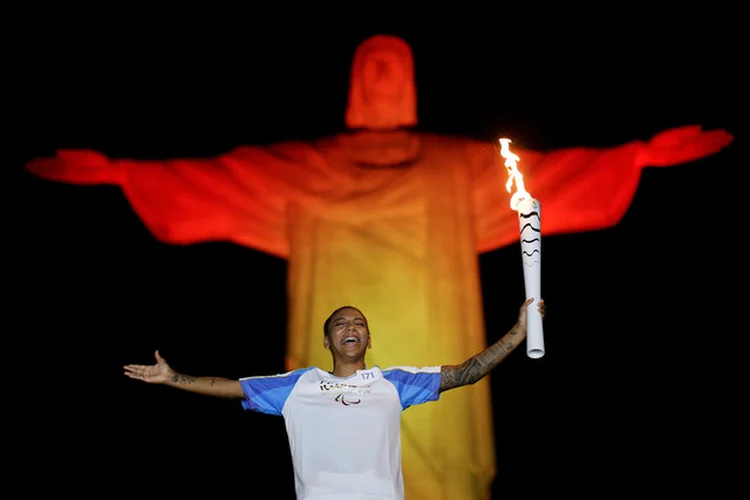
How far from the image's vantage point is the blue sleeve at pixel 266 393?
3.62 metres

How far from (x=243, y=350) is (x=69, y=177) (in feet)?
3.94


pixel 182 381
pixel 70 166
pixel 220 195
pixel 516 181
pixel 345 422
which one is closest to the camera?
pixel 345 422

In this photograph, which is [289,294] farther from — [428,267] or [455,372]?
[455,372]

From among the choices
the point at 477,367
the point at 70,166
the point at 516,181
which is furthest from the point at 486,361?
the point at 70,166

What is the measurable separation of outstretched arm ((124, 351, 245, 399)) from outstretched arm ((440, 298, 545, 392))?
72 cm

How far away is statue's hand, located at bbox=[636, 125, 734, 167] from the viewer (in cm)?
475

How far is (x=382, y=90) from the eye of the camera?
16.6ft

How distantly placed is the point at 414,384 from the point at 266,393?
1.67 feet

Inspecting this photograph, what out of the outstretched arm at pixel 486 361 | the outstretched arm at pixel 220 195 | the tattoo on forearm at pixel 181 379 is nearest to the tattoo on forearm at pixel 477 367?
the outstretched arm at pixel 486 361

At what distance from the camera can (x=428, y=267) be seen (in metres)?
4.75

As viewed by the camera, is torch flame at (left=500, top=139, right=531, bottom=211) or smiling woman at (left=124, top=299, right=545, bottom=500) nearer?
smiling woman at (left=124, top=299, right=545, bottom=500)

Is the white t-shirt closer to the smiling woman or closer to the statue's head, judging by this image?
the smiling woman

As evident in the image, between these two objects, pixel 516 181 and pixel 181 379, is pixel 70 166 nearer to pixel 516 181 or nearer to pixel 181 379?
pixel 181 379

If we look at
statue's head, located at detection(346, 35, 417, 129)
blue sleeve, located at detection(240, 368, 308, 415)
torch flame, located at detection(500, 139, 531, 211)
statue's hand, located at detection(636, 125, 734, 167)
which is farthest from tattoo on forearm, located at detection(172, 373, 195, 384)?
statue's hand, located at detection(636, 125, 734, 167)
